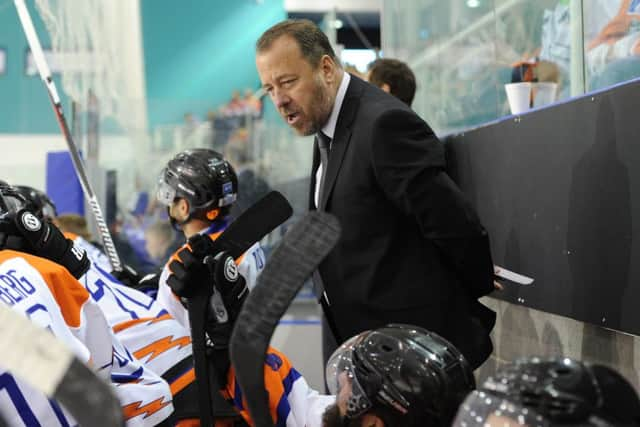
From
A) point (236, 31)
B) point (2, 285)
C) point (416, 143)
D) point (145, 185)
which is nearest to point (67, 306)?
point (2, 285)

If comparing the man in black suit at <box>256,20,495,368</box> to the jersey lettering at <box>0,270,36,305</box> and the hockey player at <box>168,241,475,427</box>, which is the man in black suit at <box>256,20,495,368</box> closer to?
the hockey player at <box>168,241,475,427</box>

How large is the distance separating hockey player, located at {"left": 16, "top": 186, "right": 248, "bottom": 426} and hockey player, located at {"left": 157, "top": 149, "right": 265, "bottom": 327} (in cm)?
39

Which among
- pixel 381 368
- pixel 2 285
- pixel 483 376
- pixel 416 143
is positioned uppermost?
pixel 416 143

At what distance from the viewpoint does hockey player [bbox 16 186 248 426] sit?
7.34 ft

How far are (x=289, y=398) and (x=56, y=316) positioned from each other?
561mm

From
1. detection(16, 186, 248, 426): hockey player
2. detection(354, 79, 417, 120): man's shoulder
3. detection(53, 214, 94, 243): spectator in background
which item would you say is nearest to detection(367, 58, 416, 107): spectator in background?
detection(354, 79, 417, 120): man's shoulder

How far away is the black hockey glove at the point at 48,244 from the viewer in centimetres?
181

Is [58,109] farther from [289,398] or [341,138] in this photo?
[289,398]

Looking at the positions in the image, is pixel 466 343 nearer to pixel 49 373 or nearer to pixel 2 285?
pixel 2 285

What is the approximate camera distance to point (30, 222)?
1.82 m

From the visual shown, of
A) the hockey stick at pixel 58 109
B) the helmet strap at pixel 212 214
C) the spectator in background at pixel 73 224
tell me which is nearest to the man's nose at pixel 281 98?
the helmet strap at pixel 212 214

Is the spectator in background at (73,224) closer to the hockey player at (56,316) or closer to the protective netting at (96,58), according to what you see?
the protective netting at (96,58)

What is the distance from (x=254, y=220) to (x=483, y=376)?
1.75 metres

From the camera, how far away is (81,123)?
6.29 m
